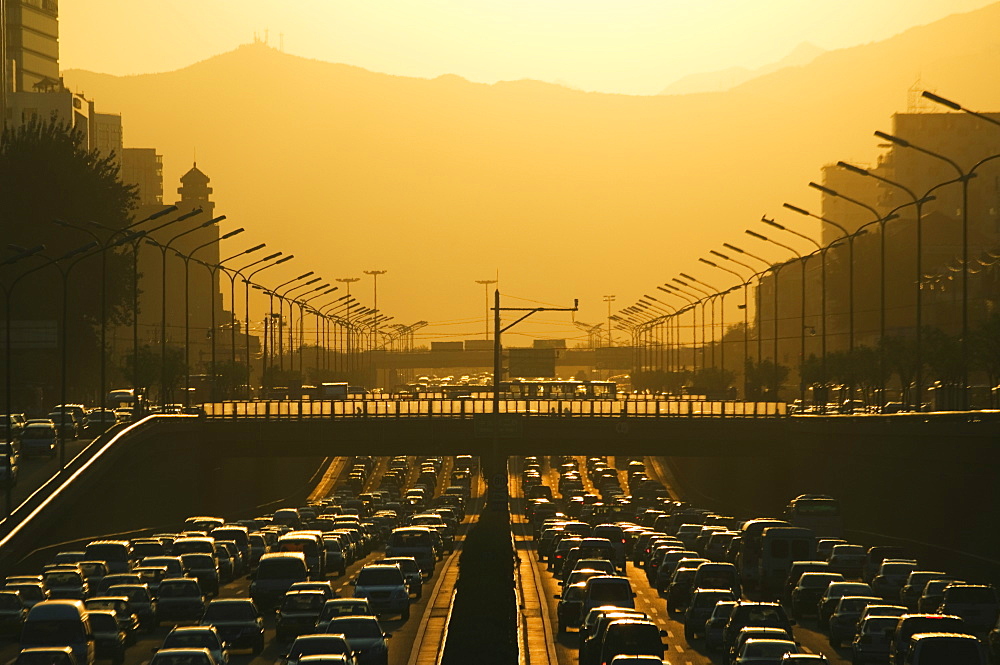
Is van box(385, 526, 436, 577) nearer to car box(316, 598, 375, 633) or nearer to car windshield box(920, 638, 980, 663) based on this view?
car box(316, 598, 375, 633)

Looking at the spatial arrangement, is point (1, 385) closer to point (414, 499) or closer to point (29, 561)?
point (414, 499)

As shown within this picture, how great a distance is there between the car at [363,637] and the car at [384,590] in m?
12.1

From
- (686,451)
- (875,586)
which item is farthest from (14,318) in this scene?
(875,586)

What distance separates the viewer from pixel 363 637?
1391 inches

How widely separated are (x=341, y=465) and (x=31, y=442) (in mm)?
→ 78405

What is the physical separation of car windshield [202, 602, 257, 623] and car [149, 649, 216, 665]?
34.5 feet

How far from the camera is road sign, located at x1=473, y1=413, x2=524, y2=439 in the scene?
10100 centimetres

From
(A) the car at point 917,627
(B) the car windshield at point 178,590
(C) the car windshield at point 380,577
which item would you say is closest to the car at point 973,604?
(A) the car at point 917,627

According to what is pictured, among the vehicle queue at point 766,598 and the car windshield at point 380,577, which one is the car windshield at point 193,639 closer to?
the vehicle queue at point 766,598

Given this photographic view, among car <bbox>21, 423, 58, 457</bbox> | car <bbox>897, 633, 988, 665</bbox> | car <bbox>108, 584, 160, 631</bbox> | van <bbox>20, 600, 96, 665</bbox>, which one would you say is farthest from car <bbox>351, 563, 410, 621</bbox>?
car <bbox>21, 423, 58, 457</bbox>

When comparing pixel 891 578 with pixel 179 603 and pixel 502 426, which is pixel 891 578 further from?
pixel 502 426

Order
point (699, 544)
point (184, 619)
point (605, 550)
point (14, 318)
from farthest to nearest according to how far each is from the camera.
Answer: point (14, 318) < point (699, 544) < point (605, 550) < point (184, 619)

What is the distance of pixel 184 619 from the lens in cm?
4766

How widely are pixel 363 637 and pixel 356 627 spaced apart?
0.60 m
